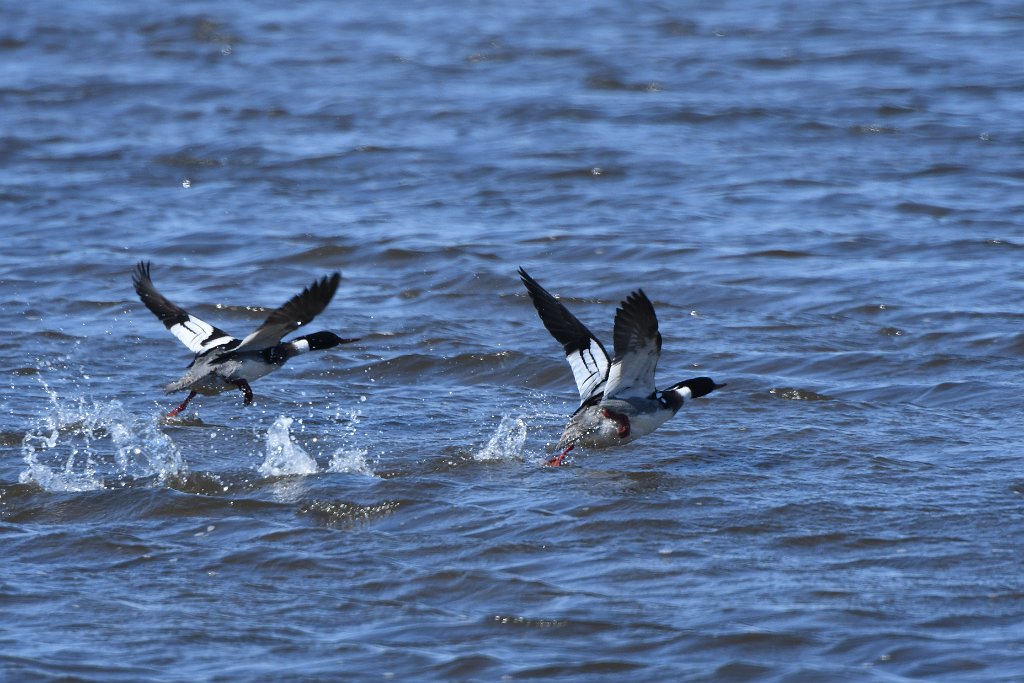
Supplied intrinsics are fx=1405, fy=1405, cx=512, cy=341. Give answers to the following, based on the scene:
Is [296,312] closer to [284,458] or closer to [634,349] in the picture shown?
[284,458]

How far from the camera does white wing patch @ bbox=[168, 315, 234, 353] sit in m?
10.1

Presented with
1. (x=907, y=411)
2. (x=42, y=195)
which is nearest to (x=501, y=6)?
(x=42, y=195)

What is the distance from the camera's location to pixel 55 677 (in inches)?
235

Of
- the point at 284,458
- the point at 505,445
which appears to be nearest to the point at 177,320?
the point at 284,458

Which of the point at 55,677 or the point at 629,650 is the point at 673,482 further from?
the point at 55,677

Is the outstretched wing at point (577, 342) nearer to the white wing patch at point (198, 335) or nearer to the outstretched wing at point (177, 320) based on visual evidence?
the white wing patch at point (198, 335)

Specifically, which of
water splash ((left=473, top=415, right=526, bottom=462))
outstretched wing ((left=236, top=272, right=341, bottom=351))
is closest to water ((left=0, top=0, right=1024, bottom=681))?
water splash ((left=473, top=415, right=526, bottom=462))

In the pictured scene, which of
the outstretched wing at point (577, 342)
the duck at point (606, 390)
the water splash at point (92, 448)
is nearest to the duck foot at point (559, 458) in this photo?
the duck at point (606, 390)

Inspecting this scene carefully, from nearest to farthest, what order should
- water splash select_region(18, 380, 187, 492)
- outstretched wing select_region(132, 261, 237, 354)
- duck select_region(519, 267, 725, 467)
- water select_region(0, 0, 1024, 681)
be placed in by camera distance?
water select_region(0, 0, 1024, 681)
water splash select_region(18, 380, 187, 492)
duck select_region(519, 267, 725, 467)
outstretched wing select_region(132, 261, 237, 354)

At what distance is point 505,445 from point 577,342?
81 cm

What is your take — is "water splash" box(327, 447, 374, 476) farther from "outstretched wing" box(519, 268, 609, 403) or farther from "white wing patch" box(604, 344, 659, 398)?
→ "white wing patch" box(604, 344, 659, 398)

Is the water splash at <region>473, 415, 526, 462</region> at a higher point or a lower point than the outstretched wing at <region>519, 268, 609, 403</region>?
lower

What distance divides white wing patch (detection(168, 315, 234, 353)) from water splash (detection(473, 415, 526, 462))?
221 cm

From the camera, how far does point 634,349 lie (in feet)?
27.6
